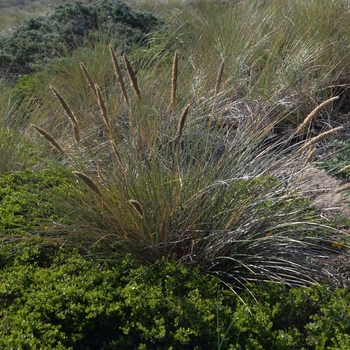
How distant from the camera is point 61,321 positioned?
310 cm

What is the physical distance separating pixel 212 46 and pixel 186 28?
4.59ft

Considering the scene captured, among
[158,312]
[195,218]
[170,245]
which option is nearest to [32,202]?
[170,245]

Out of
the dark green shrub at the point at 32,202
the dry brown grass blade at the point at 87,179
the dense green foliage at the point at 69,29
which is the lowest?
the dense green foliage at the point at 69,29

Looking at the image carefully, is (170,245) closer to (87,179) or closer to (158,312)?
(158,312)

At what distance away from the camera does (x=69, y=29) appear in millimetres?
9500

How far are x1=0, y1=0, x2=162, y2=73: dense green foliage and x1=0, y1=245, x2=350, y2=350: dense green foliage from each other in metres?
5.87

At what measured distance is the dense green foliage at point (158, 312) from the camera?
2.96 m

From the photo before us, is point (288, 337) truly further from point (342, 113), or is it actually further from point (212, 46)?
point (212, 46)

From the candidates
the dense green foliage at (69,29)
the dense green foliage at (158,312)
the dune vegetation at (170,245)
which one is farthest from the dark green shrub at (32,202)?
the dense green foliage at (69,29)

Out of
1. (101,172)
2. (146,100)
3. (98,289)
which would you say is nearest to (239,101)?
(146,100)

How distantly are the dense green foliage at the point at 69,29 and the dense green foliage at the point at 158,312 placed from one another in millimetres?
5872

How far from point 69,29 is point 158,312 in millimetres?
7230

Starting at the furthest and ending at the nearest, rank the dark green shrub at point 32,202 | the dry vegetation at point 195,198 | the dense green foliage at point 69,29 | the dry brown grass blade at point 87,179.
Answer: the dense green foliage at point 69,29, the dark green shrub at point 32,202, the dry vegetation at point 195,198, the dry brown grass blade at point 87,179

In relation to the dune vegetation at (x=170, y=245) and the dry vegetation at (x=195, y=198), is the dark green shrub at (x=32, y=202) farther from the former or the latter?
the dry vegetation at (x=195, y=198)
